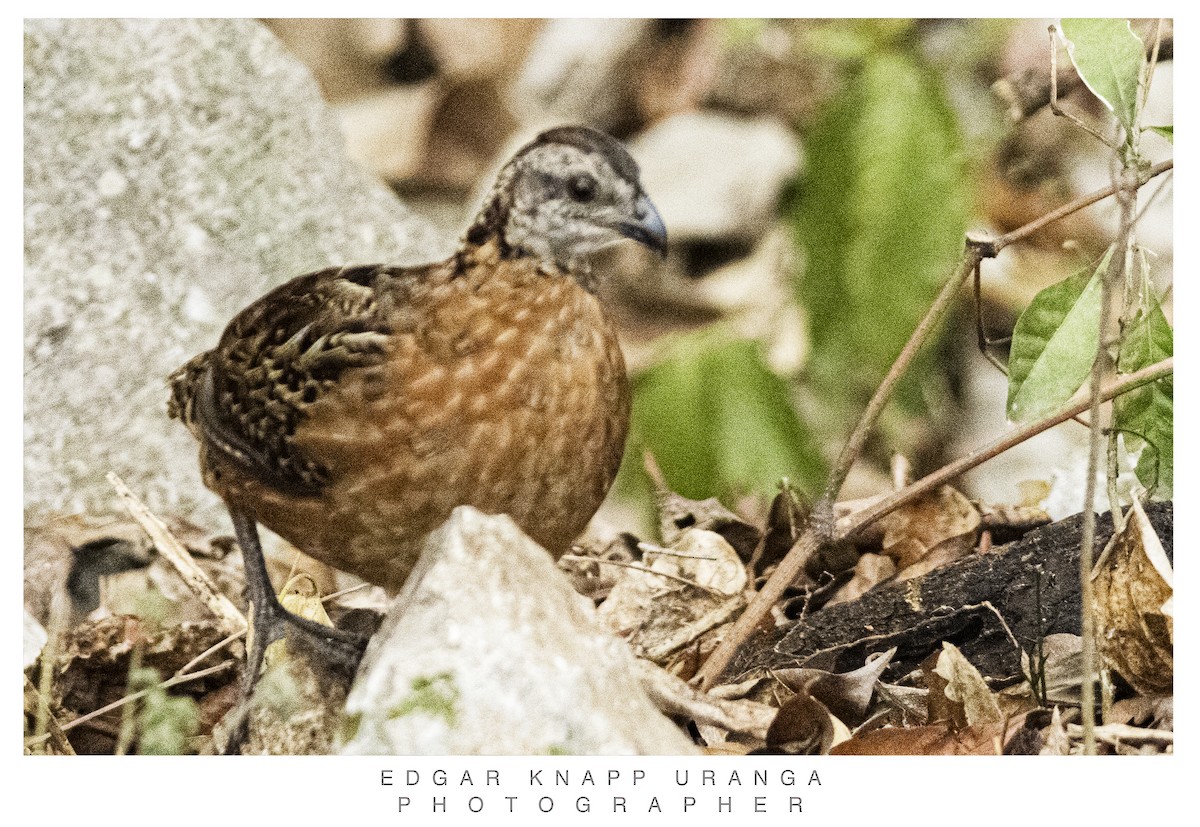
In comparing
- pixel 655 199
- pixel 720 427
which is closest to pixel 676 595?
pixel 720 427

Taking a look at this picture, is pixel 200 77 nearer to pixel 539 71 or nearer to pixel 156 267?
pixel 156 267

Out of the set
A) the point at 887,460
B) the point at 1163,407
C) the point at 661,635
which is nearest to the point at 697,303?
the point at 887,460

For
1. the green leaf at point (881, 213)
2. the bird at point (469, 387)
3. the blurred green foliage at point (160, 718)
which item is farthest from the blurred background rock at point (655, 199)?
the blurred green foliage at point (160, 718)

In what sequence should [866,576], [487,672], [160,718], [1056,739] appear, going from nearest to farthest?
[487,672], [1056,739], [160,718], [866,576]

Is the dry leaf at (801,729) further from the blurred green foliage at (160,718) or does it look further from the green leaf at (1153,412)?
the blurred green foliage at (160,718)

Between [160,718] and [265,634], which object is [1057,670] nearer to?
[265,634]
